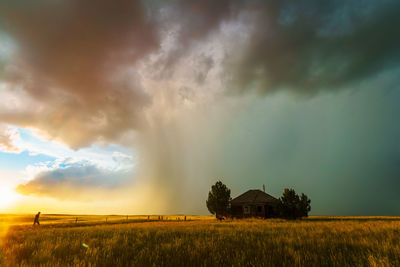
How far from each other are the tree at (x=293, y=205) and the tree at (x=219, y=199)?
1105 centimetres

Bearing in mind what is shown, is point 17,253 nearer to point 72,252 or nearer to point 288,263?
point 72,252

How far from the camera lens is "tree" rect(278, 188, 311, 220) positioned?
31.7 metres

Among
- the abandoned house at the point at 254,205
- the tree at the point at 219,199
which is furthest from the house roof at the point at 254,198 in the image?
the tree at the point at 219,199

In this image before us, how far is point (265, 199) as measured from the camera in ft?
143

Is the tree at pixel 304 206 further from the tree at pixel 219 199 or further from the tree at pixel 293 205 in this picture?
the tree at pixel 219 199

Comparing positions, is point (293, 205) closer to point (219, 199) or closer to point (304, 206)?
point (304, 206)

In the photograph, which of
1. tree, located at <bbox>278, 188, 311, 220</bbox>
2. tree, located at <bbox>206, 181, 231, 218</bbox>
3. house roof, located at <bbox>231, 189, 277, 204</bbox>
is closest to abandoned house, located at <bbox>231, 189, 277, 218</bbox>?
house roof, located at <bbox>231, 189, 277, 204</bbox>

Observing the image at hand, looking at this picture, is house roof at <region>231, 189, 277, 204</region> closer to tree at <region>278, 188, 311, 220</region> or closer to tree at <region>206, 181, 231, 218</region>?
tree at <region>206, 181, 231, 218</region>

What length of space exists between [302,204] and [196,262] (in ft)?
110

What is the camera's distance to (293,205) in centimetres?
3181

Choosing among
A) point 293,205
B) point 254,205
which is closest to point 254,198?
point 254,205

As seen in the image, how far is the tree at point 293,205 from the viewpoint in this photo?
31742 millimetres

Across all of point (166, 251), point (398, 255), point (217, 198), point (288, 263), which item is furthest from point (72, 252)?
point (217, 198)

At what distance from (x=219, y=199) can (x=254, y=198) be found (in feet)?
31.9
